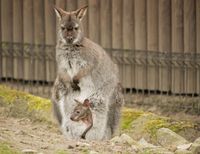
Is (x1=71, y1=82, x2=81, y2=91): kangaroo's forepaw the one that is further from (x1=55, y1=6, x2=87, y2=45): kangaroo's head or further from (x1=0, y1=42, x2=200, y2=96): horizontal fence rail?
(x1=0, y1=42, x2=200, y2=96): horizontal fence rail

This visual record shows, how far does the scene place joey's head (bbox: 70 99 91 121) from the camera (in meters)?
13.2

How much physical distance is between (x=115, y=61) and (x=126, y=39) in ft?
1.40

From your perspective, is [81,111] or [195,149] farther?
[81,111]

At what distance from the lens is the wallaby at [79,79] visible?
1390cm

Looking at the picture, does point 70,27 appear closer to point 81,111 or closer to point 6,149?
point 81,111

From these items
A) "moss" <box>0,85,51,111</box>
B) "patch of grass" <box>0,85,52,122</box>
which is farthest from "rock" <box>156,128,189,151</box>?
"moss" <box>0,85,51,111</box>

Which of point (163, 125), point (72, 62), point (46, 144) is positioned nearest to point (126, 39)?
point (163, 125)

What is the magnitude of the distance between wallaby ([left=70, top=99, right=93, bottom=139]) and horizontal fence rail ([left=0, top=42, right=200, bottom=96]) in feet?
13.9

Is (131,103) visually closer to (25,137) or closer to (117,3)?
(117,3)

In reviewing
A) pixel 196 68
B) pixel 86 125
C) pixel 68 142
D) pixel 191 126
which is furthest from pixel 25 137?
pixel 196 68

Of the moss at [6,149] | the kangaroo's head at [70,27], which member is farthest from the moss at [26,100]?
the moss at [6,149]

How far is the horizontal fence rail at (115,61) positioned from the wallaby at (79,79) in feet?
11.4

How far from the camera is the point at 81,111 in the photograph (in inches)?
526

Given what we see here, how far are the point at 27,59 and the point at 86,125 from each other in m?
5.18
